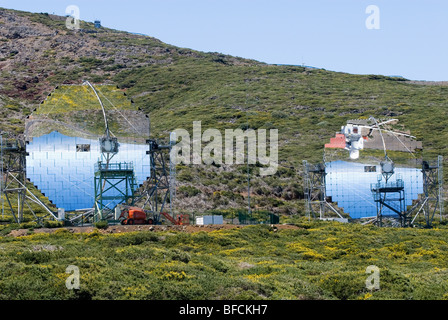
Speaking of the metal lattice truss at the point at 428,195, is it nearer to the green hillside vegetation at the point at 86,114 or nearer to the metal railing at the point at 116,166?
the green hillside vegetation at the point at 86,114

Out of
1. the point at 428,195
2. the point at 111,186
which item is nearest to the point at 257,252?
the point at 111,186

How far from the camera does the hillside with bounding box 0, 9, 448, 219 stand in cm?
8900

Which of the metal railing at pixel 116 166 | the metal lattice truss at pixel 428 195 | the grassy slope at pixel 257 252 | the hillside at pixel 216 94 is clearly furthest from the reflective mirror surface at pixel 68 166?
the metal lattice truss at pixel 428 195

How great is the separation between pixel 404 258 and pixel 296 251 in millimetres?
6477

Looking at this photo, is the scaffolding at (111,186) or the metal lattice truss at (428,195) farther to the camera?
the metal lattice truss at (428,195)

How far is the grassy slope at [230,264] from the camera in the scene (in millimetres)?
30266

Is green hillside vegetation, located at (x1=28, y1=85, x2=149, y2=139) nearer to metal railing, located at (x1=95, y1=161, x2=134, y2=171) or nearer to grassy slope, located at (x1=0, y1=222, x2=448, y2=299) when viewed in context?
metal railing, located at (x1=95, y1=161, x2=134, y2=171)

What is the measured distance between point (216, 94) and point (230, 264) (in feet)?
342

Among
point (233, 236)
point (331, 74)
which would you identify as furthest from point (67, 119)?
point (331, 74)

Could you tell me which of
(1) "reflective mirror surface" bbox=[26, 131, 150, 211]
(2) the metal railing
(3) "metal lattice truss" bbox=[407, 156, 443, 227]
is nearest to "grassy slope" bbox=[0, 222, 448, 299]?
(1) "reflective mirror surface" bbox=[26, 131, 150, 211]

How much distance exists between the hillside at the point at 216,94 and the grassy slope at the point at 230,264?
764 inches

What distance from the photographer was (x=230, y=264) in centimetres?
3856

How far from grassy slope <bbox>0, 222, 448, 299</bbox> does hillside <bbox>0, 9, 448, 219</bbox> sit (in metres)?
19.4
